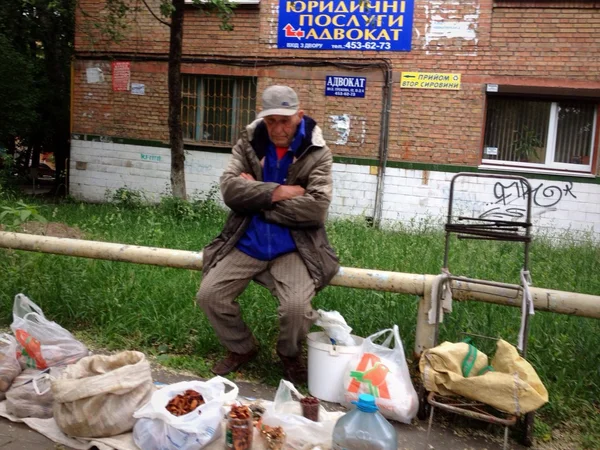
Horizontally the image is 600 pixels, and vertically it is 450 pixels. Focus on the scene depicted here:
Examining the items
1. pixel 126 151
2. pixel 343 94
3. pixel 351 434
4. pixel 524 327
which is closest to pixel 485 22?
pixel 343 94

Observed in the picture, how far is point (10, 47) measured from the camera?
47.7 ft

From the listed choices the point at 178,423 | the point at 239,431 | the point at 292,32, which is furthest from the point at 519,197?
the point at 178,423

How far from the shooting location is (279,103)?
3.72 meters

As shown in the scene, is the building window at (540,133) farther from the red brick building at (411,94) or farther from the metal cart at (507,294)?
the metal cart at (507,294)

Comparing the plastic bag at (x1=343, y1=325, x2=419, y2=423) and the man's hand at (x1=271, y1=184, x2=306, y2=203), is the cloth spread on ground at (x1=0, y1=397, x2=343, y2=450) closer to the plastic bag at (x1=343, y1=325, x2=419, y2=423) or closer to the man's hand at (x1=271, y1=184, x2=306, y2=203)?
the plastic bag at (x1=343, y1=325, x2=419, y2=423)

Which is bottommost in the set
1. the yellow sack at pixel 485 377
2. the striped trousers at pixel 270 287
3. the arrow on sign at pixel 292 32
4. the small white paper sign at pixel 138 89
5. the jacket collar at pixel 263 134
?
the yellow sack at pixel 485 377

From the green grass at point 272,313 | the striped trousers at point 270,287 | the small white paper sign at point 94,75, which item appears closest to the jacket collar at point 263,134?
the striped trousers at point 270,287

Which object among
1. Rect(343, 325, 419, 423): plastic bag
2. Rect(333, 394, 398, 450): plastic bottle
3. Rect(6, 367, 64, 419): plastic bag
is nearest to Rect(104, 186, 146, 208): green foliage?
Rect(6, 367, 64, 419): plastic bag

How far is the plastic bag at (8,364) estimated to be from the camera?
3.54 metres

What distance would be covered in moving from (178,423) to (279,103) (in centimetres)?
195

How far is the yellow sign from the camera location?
11.3 metres

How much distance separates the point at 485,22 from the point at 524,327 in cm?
912

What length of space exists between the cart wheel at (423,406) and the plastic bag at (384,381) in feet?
0.14

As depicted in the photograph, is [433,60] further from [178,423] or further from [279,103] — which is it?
[178,423]
